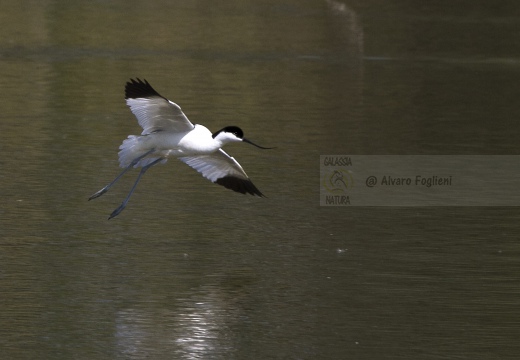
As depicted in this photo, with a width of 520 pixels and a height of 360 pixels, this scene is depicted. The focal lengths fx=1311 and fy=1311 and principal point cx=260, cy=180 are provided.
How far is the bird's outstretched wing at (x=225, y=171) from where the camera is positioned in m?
9.55

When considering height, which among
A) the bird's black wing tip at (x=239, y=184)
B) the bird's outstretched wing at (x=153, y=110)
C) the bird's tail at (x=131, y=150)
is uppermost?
the bird's outstretched wing at (x=153, y=110)

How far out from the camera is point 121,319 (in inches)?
293

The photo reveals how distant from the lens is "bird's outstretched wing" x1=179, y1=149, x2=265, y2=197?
31.3ft

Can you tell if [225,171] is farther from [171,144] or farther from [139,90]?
[139,90]

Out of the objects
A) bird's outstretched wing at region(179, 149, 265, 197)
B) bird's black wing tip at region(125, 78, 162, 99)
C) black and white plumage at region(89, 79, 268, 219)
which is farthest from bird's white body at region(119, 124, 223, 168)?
bird's black wing tip at region(125, 78, 162, 99)

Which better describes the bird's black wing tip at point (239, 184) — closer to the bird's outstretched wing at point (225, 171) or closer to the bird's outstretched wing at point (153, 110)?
the bird's outstretched wing at point (225, 171)

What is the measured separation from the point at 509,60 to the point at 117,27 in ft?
21.5

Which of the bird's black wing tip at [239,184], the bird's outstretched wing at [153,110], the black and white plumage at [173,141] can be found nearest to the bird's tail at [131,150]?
the black and white plumage at [173,141]

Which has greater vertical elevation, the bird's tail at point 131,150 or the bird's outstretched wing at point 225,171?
the bird's tail at point 131,150

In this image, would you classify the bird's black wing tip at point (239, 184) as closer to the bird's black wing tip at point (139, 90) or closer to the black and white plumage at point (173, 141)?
the black and white plumage at point (173, 141)

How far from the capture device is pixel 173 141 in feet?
30.8

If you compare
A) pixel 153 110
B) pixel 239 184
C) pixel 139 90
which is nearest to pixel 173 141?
pixel 153 110

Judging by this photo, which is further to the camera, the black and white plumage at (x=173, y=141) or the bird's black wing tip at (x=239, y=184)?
the bird's black wing tip at (x=239, y=184)

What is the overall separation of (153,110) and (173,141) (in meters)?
0.27
